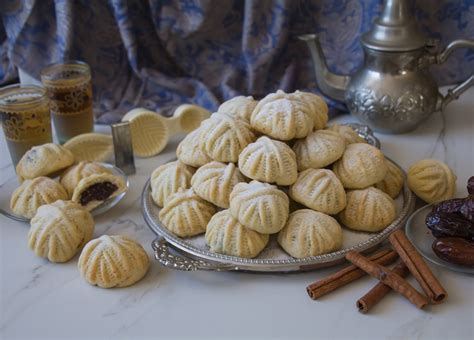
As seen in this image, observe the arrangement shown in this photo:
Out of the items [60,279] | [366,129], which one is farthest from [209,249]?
[366,129]

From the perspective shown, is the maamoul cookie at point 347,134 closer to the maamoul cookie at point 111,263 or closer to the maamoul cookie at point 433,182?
the maamoul cookie at point 433,182

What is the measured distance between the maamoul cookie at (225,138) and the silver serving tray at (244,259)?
0.12 metres

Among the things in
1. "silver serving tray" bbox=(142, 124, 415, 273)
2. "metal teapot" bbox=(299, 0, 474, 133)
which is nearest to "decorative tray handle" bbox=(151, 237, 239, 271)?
"silver serving tray" bbox=(142, 124, 415, 273)

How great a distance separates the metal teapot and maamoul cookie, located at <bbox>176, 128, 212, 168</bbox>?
420mm

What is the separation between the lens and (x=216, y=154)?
893mm

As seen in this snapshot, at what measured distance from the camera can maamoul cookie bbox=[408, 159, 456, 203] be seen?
948 millimetres

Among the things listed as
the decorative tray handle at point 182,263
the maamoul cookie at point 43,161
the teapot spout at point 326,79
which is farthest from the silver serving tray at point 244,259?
the teapot spout at point 326,79

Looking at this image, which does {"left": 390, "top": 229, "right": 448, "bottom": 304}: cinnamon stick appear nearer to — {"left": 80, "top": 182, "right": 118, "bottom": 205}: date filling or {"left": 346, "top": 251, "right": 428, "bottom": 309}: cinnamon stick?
{"left": 346, "top": 251, "right": 428, "bottom": 309}: cinnamon stick

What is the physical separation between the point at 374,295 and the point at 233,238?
0.64 ft

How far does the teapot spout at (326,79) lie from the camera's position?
4.19 ft

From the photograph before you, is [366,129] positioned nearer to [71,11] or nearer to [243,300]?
[243,300]

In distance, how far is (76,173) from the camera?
39.7 inches

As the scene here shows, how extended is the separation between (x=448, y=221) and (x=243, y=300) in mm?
294

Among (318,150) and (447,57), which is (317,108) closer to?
(318,150)
